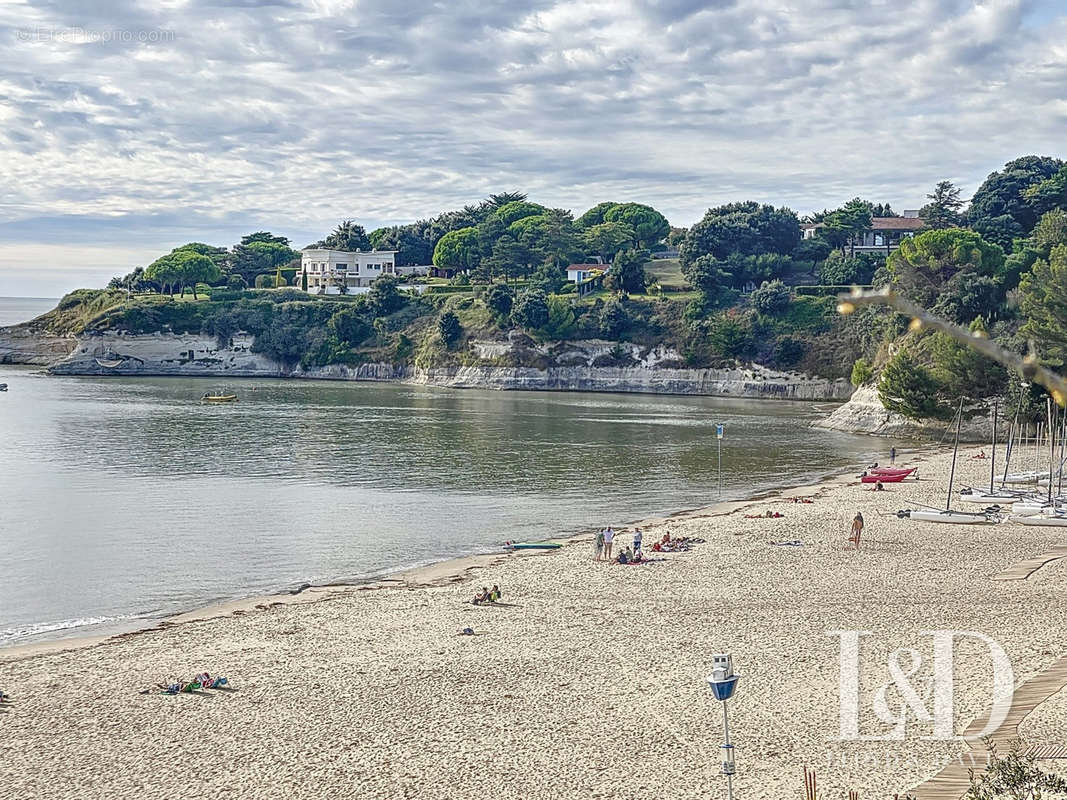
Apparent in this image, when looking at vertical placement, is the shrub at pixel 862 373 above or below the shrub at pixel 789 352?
below

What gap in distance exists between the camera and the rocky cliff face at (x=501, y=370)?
102625mm

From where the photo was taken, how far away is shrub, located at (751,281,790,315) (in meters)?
108

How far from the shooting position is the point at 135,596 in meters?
Answer: 26.9

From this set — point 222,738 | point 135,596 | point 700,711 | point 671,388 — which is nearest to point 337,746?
point 222,738

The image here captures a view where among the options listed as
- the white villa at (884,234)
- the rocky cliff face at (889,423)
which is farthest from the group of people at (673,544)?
the white villa at (884,234)

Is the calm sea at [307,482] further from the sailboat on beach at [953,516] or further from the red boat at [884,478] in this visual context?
the sailboat on beach at [953,516]

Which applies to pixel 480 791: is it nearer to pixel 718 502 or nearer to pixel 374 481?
pixel 718 502

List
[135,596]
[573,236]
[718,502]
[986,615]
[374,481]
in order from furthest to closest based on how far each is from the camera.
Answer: [573,236] → [374,481] → [718,502] → [135,596] → [986,615]

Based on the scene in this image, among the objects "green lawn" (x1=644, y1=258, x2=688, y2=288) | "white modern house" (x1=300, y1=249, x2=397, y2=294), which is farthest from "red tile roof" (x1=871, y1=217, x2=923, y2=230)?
"white modern house" (x1=300, y1=249, x2=397, y2=294)

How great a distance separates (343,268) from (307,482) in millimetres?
113719

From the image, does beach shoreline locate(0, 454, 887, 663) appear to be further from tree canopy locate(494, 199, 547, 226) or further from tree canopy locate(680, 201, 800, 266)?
tree canopy locate(494, 199, 547, 226)

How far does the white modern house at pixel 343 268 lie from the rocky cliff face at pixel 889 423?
93542mm

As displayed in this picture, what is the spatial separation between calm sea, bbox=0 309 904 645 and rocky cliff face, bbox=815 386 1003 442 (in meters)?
2.66

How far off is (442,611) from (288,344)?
357ft
